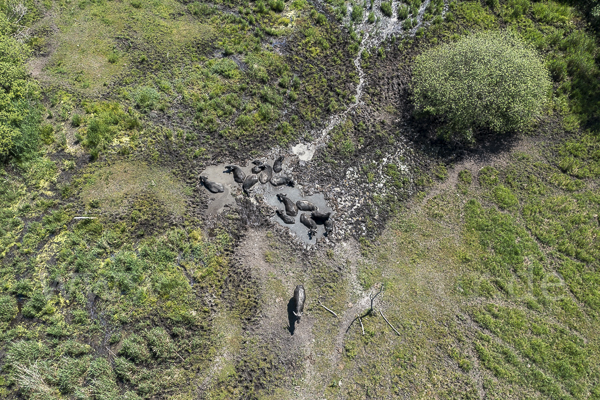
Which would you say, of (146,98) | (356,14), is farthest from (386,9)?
(146,98)

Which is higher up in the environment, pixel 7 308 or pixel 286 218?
pixel 286 218

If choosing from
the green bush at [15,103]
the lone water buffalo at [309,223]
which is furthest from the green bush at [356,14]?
the green bush at [15,103]

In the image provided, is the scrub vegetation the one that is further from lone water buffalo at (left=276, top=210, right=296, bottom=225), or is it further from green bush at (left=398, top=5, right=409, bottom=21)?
green bush at (left=398, top=5, right=409, bottom=21)

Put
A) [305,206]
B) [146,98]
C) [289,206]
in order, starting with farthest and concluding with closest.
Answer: [146,98] < [305,206] < [289,206]

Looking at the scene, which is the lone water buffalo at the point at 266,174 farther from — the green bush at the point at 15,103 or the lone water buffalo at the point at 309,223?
the green bush at the point at 15,103

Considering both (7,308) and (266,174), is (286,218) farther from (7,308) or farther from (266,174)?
(7,308)

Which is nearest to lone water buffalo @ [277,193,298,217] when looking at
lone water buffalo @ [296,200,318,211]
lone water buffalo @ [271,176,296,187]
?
lone water buffalo @ [296,200,318,211]

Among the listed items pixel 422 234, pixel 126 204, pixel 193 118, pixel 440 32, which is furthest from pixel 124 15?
pixel 422 234
